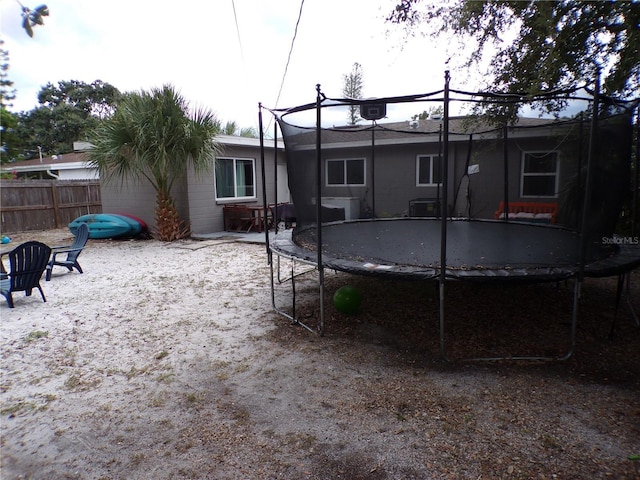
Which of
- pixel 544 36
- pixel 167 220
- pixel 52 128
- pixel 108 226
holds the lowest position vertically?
pixel 108 226

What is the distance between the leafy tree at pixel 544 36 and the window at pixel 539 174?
3.00 feet

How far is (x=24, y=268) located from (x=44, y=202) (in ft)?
24.1

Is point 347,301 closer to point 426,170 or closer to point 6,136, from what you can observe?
point 426,170

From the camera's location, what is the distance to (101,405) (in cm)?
230

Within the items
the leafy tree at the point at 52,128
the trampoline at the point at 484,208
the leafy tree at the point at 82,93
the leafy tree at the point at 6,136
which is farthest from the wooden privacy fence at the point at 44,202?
the leafy tree at the point at 82,93

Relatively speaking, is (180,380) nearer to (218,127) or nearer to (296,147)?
(296,147)

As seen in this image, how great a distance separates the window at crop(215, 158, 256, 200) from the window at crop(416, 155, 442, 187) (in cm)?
411

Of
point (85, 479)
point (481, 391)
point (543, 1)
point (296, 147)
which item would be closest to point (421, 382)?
point (481, 391)

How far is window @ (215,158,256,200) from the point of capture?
9305mm

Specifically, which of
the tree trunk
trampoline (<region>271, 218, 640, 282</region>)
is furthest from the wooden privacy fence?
trampoline (<region>271, 218, 640, 282</region>)

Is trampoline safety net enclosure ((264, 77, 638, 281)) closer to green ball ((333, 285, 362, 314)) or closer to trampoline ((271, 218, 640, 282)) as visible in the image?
trampoline ((271, 218, 640, 282))

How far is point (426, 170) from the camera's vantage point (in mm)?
8602

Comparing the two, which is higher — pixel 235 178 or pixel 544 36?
pixel 544 36

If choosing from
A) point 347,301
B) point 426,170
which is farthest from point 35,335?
point 426,170
